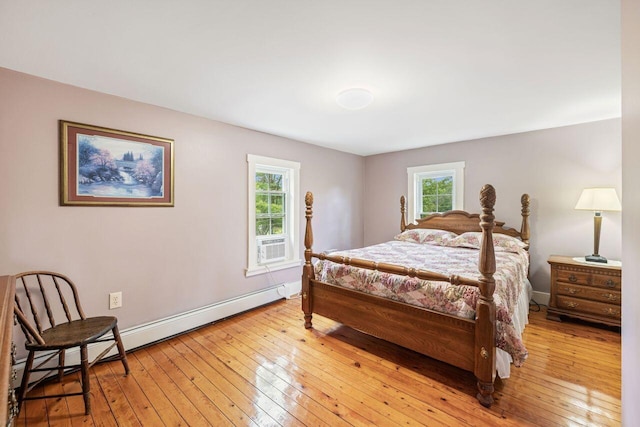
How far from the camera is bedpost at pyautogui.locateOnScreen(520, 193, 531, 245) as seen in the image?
3.34 m

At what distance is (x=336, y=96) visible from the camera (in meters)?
2.34

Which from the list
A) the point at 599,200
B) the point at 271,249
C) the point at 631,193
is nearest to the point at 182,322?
the point at 271,249

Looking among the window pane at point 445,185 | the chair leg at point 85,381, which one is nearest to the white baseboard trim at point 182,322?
the chair leg at point 85,381

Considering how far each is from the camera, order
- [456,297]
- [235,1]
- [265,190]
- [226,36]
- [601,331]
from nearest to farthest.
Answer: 1. [235,1]
2. [226,36]
3. [456,297]
4. [601,331]
5. [265,190]

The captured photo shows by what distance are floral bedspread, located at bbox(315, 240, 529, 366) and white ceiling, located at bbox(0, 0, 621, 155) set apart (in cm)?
150

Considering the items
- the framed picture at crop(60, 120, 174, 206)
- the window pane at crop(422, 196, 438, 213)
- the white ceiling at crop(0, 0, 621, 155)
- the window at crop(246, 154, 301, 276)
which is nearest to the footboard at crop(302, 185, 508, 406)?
the white ceiling at crop(0, 0, 621, 155)

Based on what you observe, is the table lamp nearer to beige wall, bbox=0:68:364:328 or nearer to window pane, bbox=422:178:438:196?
window pane, bbox=422:178:438:196

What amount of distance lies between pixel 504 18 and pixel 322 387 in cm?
246

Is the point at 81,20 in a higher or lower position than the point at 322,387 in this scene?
higher

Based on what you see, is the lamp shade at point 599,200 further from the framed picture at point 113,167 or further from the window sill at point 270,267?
the framed picture at point 113,167

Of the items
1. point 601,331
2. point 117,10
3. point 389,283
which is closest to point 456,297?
point 389,283

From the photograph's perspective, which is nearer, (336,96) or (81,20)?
(81,20)

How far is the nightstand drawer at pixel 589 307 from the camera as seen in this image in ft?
8.70

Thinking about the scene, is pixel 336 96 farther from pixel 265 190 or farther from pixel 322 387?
pixel 322 387
